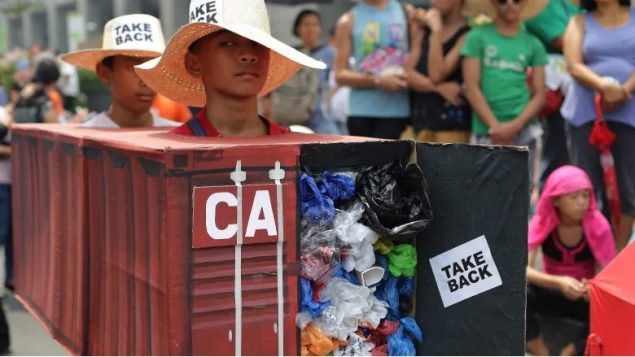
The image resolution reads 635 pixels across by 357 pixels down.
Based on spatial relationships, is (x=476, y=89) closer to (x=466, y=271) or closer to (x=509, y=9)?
(x=509, y=9)

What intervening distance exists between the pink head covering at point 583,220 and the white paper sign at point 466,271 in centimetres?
205

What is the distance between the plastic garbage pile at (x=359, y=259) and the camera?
9.46 ft

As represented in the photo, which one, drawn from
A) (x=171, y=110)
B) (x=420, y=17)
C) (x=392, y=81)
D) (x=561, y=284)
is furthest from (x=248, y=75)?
(x=171, y=110)

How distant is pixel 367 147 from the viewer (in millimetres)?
2979

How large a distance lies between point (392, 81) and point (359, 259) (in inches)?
117

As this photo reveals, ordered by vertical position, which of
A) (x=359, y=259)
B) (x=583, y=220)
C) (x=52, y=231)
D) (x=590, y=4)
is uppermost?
(x=590, y=4)

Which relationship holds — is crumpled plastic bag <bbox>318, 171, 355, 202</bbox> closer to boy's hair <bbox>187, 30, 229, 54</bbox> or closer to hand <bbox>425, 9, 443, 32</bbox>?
boy's hair <bbox>187, 30, 229, 54</bbox>

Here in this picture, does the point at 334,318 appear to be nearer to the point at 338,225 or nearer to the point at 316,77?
the point at 338,225

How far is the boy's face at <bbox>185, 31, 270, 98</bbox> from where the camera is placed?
10.6 feet

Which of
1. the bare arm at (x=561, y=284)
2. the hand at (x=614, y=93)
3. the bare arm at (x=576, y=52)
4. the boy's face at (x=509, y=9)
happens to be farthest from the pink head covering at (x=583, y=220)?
the boy's face at (x=509, y=9)

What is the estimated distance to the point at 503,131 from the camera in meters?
5.66

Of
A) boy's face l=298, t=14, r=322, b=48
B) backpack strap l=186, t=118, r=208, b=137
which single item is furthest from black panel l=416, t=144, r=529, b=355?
boy's face l=298, t=14, r=322, b=48

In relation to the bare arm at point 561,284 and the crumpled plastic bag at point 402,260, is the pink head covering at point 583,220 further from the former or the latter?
the crumpled plastic bag at point 402,260

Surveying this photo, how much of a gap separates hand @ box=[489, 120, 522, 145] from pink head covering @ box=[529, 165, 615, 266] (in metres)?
0.69
